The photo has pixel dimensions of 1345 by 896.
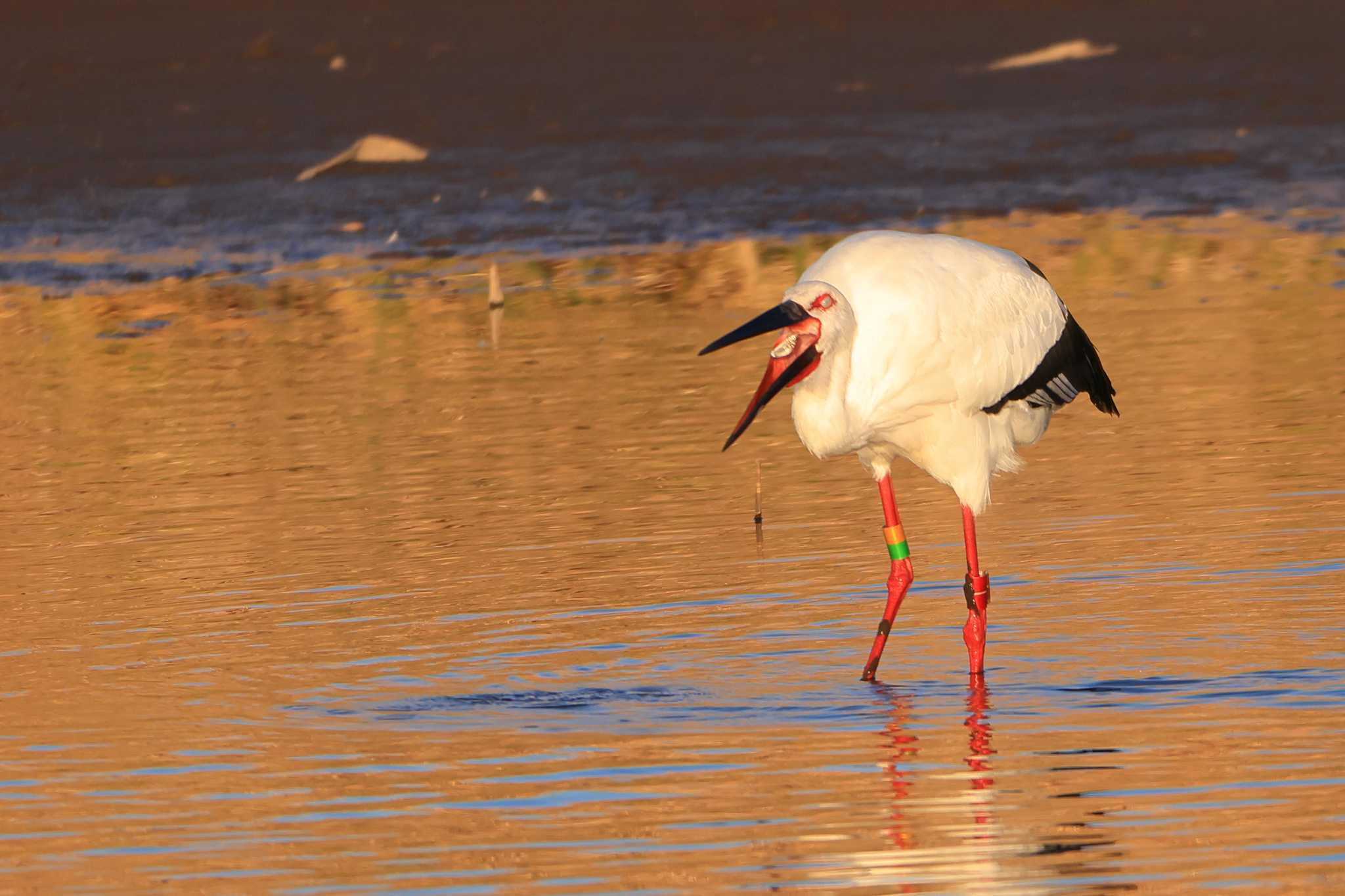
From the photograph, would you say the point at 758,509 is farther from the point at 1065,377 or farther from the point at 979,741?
the point at 979,741

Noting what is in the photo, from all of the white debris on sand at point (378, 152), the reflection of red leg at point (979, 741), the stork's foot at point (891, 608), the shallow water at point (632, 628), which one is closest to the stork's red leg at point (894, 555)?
the stork's foot at point (891, 608)

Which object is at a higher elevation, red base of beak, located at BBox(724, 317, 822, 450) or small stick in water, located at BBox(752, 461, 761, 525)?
red base of beak, located at BBox(724, 317, 822, 450)

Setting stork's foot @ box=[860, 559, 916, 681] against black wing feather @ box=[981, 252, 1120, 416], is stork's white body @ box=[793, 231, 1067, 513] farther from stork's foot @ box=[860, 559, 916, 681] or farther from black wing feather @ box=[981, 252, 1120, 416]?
stork's foot @ box=[860, 559, 916, 681]

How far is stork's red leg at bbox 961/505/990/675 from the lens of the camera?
680 centimetres

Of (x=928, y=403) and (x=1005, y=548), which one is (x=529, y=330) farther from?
(x=928, y=403)

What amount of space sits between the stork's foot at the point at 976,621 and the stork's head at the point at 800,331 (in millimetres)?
856

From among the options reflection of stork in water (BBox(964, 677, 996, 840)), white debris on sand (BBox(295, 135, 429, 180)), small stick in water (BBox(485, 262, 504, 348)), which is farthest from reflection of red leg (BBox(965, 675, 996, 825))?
white debris on sand (BBox(295, 135, 429, 180))

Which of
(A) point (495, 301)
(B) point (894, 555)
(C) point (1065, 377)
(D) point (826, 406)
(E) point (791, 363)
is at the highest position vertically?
(E) point (791, 363)

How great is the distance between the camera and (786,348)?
255 inches

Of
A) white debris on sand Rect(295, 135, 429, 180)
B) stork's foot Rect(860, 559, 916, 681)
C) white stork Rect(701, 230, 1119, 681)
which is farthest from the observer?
white debris on sand Rect(295, 135, 429, 180)

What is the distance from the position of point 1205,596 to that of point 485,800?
2.63 metres

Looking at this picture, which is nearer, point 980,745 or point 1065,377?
point 980,745

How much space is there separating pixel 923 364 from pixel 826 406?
355 millimetres

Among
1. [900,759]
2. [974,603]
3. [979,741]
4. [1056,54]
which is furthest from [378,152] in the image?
[900,759]
